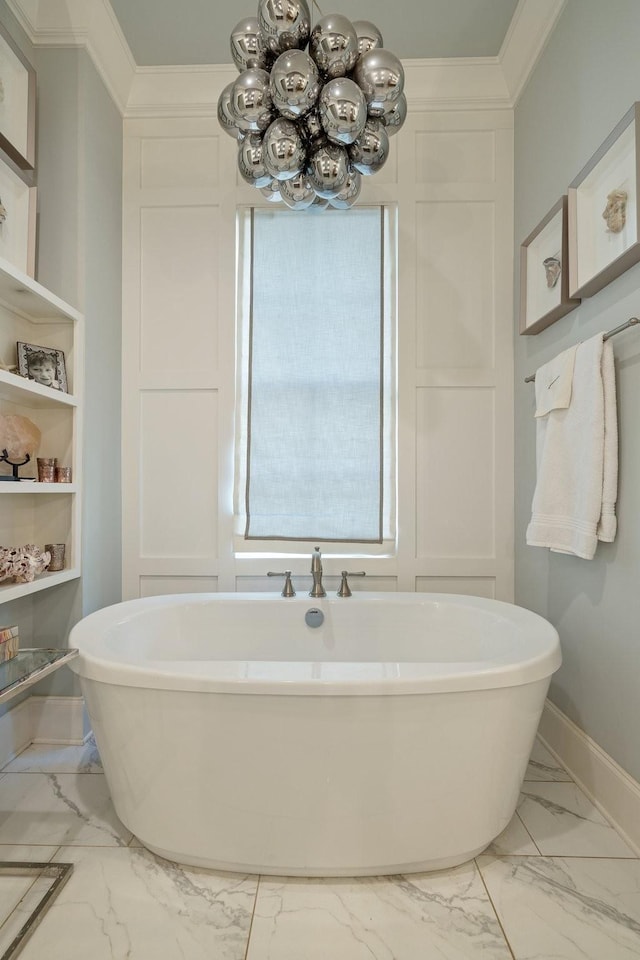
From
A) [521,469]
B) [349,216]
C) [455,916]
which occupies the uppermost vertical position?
[349,216]

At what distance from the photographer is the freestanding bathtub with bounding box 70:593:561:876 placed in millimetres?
1222

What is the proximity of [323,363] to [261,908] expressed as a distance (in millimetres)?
1933

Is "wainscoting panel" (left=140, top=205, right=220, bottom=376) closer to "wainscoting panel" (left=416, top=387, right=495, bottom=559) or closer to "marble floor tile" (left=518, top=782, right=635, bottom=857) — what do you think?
"wainscoting panel" (left=416, top=387, right=495, bottom=559)

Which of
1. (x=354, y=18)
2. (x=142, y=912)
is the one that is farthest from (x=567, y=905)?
(x=354, y=18)

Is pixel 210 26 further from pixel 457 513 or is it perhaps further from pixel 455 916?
pixel 455 916

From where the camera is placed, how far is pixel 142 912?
3.98ft

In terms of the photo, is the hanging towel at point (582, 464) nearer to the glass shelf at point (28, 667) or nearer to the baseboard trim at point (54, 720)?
the glass shelf at point (28, 667)

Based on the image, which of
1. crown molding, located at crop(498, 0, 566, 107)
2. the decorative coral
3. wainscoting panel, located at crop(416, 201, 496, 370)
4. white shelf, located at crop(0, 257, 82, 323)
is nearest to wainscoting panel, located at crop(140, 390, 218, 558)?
white shelf, located at crop(0, 257, 82, 323)

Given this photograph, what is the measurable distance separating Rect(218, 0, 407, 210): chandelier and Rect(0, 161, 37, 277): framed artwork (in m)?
0.89

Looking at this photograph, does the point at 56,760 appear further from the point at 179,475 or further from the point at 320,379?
the point at 320,379

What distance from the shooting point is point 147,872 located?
1332 millimetres

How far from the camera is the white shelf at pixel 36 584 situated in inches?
63.5

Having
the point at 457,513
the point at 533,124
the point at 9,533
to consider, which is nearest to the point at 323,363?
the point at 457,513

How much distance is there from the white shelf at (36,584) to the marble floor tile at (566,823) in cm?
171
